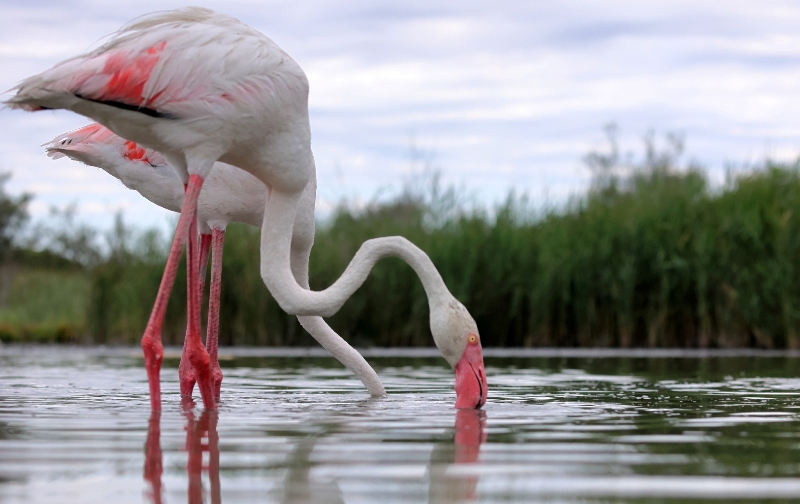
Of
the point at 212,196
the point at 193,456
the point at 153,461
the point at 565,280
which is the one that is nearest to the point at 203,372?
the point at 212,196

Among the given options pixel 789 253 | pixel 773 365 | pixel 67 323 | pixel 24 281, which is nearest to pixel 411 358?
pixel 773 365

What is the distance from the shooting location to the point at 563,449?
4.57m

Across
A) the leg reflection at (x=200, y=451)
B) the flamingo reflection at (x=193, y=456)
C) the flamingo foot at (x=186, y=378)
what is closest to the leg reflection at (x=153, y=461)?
the flamingo reflection at (x=193, y=456)

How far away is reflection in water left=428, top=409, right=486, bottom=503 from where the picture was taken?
3582 millimetres

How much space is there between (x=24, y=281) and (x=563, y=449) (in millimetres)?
18502

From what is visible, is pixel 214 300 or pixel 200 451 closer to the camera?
A: pixel 200 451

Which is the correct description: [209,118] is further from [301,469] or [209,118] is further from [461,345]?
[301,469]

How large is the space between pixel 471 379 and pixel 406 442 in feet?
6.28

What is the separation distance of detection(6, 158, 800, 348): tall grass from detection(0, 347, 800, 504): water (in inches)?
212

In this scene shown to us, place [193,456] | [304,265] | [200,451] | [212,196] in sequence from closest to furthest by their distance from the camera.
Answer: [193,456] → [200,451] → [212,196] → [304,265]

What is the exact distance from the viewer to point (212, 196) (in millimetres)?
8172

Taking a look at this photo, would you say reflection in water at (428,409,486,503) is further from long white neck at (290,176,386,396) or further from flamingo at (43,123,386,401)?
flamingo at (43,123,386,401)

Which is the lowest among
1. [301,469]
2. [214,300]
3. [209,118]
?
[301,469]

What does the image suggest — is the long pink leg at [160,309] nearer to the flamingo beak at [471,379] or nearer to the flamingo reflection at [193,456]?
the flamingo reflection at [193,456]
